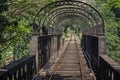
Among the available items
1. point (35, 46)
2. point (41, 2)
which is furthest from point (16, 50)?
point (35, 46)

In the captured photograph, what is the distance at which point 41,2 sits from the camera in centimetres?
3353

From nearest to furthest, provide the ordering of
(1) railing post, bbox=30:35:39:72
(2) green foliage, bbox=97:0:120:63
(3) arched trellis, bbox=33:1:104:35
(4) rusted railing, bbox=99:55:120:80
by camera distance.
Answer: (4) rusted railing, bbox=99:55:120:80
(1) railing post, bbox=30:35:39:72
(3) arched trellis, bbox=33:1:104:35
(2) green foliage, bbox=97:0:120:63

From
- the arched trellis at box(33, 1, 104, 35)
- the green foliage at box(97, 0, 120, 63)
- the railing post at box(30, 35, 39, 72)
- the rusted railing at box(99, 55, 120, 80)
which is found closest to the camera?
the rusted railing at box(99, 55, 120, 80)

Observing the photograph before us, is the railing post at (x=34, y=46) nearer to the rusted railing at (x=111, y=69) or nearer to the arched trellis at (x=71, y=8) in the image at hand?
the arched trellis at (x=71, y=8)

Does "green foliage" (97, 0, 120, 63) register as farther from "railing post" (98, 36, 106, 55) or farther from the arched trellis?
"railing post" (98, 36, 106, 55)

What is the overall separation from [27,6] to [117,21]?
88.6 ft

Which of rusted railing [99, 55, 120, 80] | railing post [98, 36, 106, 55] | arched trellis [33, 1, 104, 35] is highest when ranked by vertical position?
arched trellis [33, 1, 104, 35]

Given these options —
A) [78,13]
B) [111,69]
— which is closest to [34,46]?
[111,69]

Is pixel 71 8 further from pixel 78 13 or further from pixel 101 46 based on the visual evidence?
pixel 101 46

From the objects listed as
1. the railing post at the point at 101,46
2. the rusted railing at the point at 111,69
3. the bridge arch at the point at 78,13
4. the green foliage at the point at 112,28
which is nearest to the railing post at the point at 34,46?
the bridge arch at the point at 78,13

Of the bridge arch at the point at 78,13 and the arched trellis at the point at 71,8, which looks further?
the arched trellis at the point at 71,8

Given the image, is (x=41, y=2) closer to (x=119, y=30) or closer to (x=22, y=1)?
(x=22, y=1)

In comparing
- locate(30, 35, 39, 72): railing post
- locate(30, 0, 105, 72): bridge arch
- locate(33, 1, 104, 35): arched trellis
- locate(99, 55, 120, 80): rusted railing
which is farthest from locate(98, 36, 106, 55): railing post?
locate(99, 55, 120, 80): rusted railing

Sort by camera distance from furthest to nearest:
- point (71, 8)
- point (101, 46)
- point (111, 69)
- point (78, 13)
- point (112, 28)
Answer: point (112, 28)
point (78, 13)
point (71, 8)
point (101, 46)
point (111, 69)
